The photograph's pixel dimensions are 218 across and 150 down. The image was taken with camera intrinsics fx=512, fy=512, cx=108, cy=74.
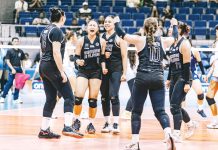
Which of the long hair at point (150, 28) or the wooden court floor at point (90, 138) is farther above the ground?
the long hair at point (150, 28)

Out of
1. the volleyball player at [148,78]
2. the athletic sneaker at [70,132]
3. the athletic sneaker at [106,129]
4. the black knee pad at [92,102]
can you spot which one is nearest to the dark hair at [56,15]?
the volleyball player at [148,78]

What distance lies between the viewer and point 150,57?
285 inches

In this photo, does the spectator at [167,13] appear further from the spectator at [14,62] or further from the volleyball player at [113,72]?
the volleyball player at [113,72]

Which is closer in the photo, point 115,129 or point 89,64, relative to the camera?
point 89,64

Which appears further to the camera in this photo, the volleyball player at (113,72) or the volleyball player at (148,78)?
the volleyball player at (113,72)

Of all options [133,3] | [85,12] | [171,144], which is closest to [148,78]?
[171,144]

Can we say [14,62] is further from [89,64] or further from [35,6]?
[35,6]

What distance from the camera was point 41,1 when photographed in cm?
2342

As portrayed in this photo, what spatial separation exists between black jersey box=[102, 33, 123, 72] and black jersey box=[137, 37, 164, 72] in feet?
5.67

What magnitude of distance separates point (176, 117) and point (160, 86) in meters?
0.96

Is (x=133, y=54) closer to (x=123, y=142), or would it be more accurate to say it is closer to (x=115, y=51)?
(x=115, y=51)

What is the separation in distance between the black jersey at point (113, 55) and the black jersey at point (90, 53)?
12.1 inches

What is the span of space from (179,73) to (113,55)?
58.2 inches

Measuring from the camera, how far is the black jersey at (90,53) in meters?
8.65
